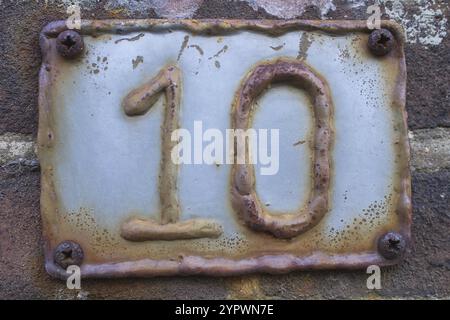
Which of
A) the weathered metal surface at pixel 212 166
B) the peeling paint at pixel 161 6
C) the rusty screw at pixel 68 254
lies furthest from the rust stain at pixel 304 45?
the rusty screw at pixel 68 254

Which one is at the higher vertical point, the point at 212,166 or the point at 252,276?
the point at 212,166

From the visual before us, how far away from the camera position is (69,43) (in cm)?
78

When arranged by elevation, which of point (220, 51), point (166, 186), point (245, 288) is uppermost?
point (220, 51)

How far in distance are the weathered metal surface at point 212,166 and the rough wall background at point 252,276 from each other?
0.08ft

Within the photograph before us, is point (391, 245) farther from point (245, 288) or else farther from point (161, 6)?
point (161, 6)

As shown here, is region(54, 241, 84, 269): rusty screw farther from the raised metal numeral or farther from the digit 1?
the raised metal numeral

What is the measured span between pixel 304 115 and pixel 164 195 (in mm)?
Answer: 197

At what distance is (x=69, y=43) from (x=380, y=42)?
1.24 ft

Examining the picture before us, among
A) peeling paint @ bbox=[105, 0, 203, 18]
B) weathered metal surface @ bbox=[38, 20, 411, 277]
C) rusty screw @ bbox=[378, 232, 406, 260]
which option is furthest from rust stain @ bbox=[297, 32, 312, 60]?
rusty screw @ bbox=[378, 232, 406, 260]

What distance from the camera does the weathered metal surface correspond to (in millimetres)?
785

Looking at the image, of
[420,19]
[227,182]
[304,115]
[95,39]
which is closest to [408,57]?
[420,19]

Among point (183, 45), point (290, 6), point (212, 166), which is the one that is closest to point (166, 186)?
point (212, 166)

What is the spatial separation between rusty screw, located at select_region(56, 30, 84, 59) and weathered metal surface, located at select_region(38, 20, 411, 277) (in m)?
0.01

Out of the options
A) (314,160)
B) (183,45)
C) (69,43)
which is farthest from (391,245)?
(69,43)
